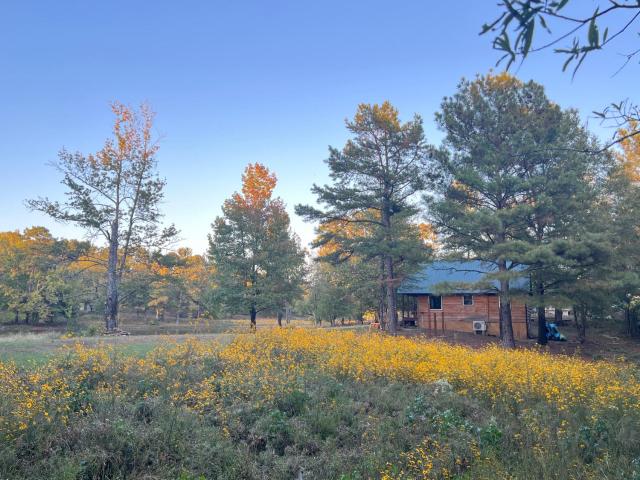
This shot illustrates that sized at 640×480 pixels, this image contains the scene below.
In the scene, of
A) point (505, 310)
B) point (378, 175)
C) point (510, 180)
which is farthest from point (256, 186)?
point (505, 310)

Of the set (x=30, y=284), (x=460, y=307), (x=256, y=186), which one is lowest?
(x=460, y=307)

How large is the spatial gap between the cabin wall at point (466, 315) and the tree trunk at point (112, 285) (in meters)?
18.5

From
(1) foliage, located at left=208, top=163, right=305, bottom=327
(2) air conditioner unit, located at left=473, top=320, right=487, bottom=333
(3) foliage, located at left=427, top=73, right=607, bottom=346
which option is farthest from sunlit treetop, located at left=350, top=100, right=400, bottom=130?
(2) air conditioner unit, located at left=473, top=320, right=487, bottom=333

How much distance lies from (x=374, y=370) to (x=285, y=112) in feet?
39.7

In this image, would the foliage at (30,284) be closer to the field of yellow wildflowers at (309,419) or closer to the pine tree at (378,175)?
the pine tree at (378,175)

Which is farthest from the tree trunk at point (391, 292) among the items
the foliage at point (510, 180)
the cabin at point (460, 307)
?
the foliage at point (510, 180)

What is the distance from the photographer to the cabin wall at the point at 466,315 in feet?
77.0

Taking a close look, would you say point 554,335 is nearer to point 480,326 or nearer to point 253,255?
point 480,326

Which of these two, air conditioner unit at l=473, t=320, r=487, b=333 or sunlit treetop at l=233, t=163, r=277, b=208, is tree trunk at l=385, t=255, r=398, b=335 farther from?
sunlit treetop at l=233, t=163, r=277, b=208

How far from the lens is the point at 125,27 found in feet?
38.8

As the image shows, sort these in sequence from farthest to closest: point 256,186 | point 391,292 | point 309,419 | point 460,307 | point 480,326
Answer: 1. point 256,186
2. point 460,307
3. point 480,326
4. point 391,292
5. point 309,419

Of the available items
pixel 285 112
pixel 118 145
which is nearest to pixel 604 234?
pixel 285 112

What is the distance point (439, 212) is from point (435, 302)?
34.9ft

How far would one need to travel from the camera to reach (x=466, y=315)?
988 inches
